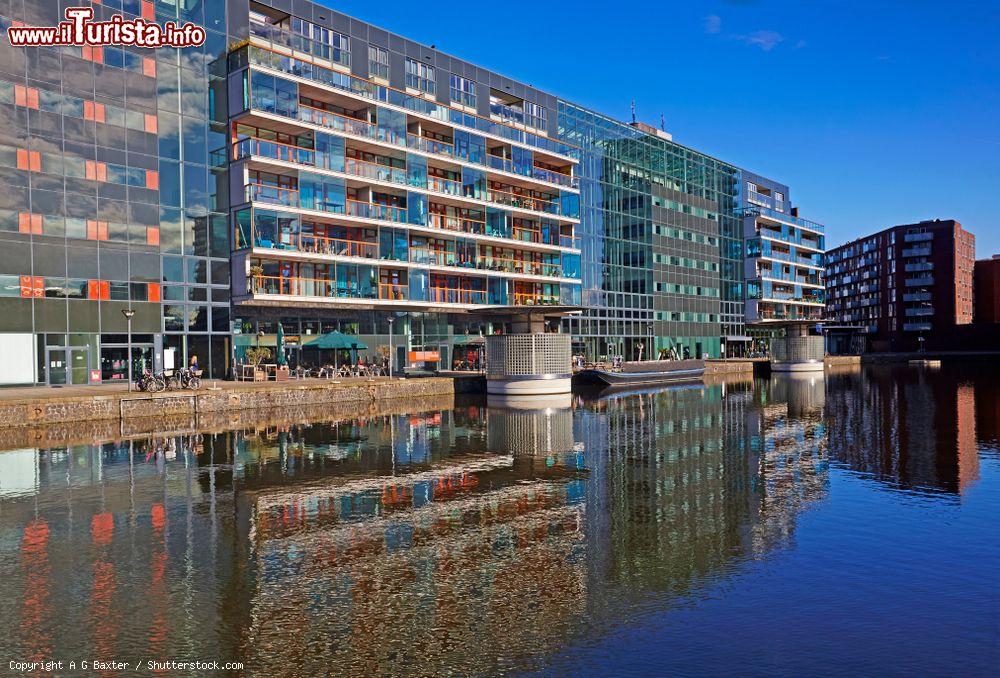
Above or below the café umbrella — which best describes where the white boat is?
below

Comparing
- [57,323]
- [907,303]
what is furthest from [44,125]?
[907,303]

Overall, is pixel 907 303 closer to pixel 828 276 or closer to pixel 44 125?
pixel 828 276

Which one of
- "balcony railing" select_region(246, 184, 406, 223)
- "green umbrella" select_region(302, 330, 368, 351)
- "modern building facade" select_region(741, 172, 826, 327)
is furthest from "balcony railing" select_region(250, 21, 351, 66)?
"modern building facade" select_region(741, 172, 826, 327)

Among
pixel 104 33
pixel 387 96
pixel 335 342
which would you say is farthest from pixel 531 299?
pixel 104 33

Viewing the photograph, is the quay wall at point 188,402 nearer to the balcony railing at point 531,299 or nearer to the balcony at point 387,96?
the balcony railing at point 531,299

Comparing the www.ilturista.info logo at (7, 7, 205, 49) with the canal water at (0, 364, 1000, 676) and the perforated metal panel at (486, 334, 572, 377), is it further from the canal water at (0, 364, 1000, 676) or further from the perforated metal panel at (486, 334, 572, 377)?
the canal water at (0, 364, 1000, 676)

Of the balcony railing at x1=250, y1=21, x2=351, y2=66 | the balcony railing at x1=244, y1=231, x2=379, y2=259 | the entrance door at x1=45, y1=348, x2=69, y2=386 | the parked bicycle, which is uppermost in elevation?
the balcony railing at x1=250, y1=21, x2=351, y2=66

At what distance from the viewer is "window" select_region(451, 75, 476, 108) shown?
2438 inches

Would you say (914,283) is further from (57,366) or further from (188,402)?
(57,366)

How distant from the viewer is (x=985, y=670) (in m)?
8.64

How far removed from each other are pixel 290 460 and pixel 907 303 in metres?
166

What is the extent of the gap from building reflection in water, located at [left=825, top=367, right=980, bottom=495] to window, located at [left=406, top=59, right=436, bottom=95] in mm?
38965

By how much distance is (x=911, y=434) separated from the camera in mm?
29406

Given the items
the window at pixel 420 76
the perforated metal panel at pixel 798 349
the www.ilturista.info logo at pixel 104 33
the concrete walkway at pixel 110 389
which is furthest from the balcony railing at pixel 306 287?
the perforated metal panel at pixel 798 349
